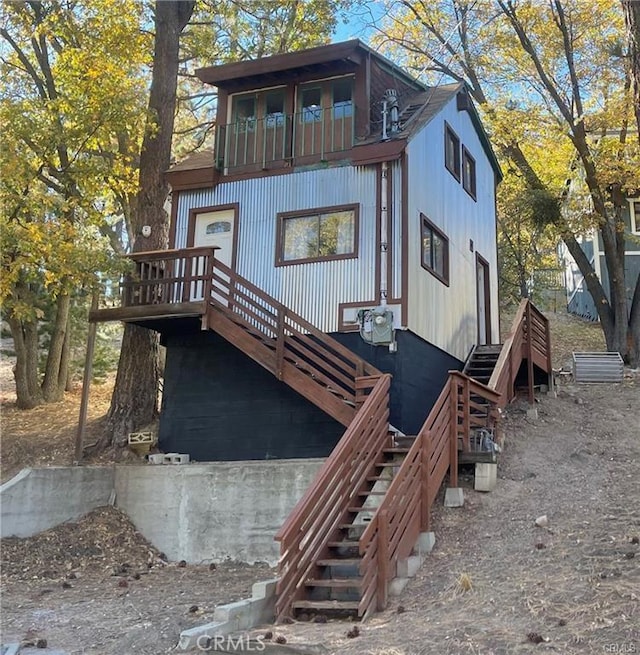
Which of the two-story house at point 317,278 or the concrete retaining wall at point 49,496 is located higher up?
the two-story house at point 317,278

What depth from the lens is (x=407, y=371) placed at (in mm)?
11328

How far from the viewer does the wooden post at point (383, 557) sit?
6.61 m

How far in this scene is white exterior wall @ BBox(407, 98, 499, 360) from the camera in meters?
12.1

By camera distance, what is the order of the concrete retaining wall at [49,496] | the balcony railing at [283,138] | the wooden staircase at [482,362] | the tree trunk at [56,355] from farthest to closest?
the tree trunk at [56,355], the wooden staircase at [482,362], the balcony railing at [283,138], the concrete retaining wall at [49,496]

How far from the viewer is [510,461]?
9789 mm

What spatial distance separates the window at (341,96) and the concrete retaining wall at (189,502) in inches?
259

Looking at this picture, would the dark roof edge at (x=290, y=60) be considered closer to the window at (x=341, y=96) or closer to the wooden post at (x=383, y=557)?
the window at (x=341, y=96)

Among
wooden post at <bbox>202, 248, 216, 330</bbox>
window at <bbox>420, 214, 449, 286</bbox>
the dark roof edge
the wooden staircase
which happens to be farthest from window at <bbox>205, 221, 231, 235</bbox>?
the wooden staircase

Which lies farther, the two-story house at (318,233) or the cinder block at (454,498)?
the two-story house at (318,233)

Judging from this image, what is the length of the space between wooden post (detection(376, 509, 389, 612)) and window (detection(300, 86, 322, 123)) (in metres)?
8.50

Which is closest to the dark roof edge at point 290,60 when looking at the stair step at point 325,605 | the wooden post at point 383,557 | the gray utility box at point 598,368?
the gray utility box at point 598,368

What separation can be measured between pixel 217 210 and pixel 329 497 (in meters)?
7.43

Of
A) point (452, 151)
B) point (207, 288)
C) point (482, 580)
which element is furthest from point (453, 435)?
point (452, 151)


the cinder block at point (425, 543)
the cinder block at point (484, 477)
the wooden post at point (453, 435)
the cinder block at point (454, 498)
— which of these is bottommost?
the cinder block at point (425, 543)
